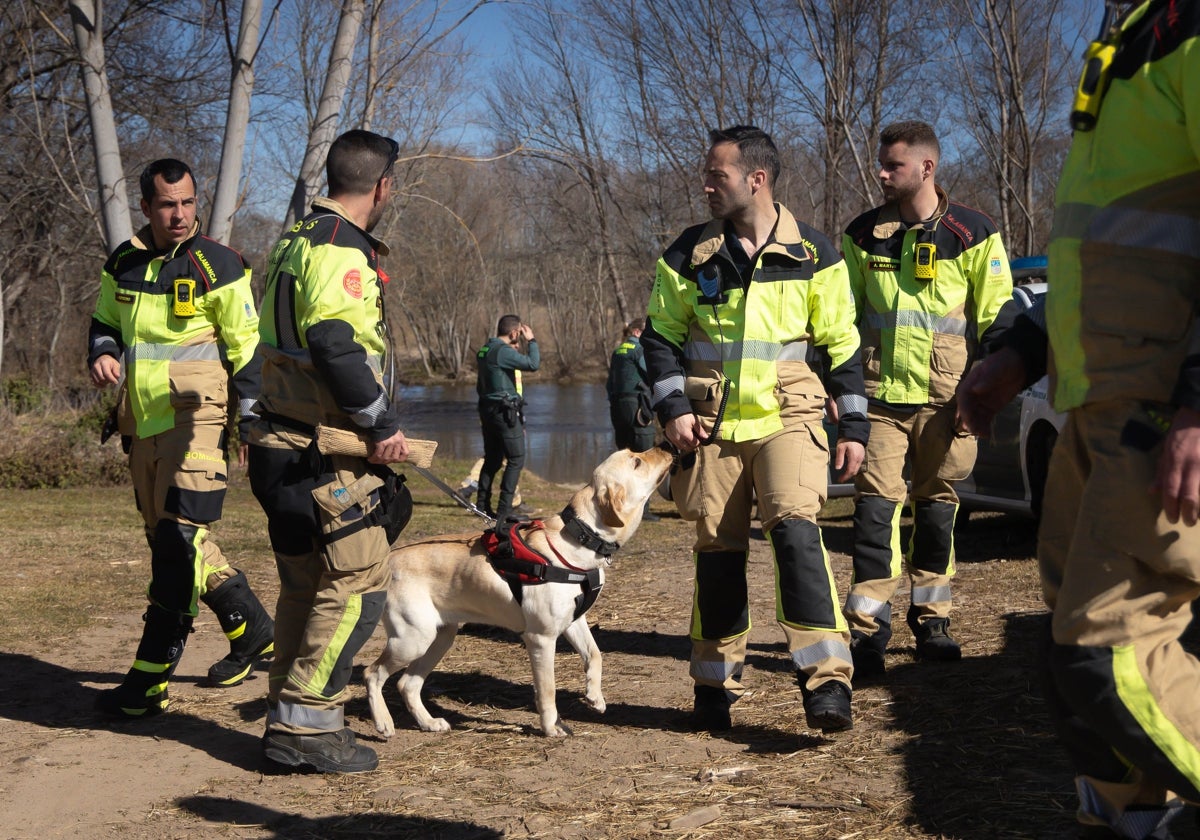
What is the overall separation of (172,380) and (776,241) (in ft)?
9.43

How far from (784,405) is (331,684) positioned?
213cm

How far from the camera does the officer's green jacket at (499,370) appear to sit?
13156 millimetres

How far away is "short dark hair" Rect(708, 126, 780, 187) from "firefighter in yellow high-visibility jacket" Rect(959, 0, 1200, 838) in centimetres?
237

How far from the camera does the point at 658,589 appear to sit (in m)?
7.98

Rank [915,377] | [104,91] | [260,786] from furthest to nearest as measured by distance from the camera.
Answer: [104,91] → [915,377] → [260,786]

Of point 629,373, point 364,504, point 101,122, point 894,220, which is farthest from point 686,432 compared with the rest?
point 101,122

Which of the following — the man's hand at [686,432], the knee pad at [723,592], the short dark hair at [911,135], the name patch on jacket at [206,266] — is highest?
the short dark hair at [911,135]

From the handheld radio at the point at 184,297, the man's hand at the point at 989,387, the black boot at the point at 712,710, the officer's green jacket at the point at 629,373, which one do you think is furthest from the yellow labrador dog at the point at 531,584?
the officer's green jacket at the point at 629,373

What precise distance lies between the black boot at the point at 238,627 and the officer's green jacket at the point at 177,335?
2.86ft

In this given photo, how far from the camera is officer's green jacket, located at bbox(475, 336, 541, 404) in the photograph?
43.2 feet

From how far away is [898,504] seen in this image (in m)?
5.61

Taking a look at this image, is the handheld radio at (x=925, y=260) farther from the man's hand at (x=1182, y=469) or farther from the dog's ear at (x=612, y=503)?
the man's hand at (x=1182, y=469)

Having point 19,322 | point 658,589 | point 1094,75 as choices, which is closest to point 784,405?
point 1094,75

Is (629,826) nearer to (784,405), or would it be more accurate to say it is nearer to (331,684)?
(331,684)
